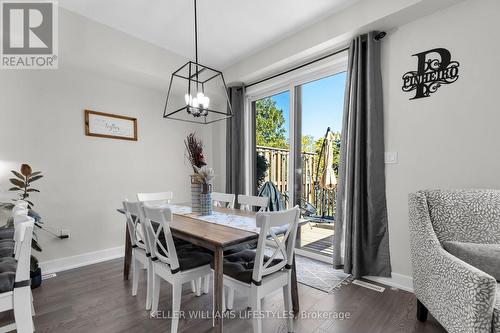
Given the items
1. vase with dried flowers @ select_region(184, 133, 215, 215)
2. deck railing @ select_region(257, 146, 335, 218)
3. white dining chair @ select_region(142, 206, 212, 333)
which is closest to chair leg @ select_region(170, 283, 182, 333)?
white dining chair @ select_region(142, 206, 212, 333)

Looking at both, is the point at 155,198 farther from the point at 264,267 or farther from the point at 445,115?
the point at 445,115

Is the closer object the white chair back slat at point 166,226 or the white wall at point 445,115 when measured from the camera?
the white chair back slat at point 166,226

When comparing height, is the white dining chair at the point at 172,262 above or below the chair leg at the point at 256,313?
above

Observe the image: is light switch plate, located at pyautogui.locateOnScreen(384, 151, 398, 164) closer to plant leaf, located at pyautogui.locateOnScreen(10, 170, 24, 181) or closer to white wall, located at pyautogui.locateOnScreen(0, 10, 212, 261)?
white wall, located at pyautogui.locateOnScreen(0, 10, 212, 261)

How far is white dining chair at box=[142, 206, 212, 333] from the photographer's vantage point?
1.55 metres

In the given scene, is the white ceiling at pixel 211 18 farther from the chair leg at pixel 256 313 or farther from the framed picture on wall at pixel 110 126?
the chair leg at pixel 256 313

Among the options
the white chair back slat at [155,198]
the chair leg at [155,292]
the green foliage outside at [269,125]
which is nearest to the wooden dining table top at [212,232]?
the chair leg at [155,292]

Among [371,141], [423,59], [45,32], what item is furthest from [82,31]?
[423,59]

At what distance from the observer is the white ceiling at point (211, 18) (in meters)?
2.32

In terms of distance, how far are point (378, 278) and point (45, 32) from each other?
13.4 ft

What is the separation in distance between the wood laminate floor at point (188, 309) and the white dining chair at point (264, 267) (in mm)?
378

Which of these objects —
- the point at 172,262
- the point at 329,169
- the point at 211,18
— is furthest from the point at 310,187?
the point at 211,18

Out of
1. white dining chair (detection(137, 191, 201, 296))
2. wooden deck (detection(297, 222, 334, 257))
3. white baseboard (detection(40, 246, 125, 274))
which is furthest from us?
wooden deck (detection(297, 222, 334, 257))

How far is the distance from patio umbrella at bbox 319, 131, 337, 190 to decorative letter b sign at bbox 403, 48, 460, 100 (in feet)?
3.18
